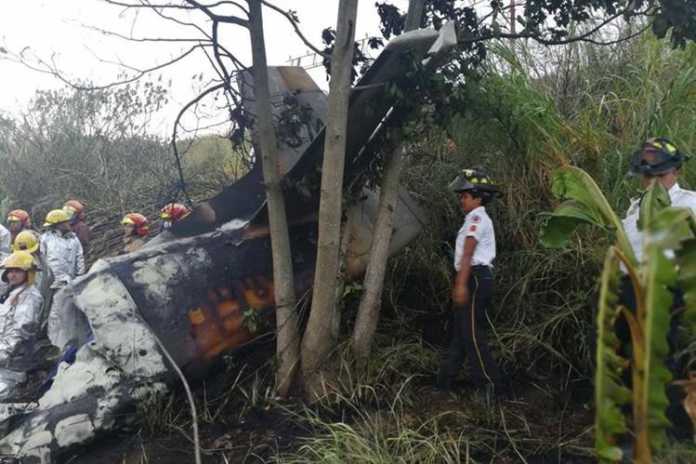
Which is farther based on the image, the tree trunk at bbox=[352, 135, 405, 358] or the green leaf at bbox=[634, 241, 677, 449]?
the tree trunk at bbox=[352, 135, 405, 358]

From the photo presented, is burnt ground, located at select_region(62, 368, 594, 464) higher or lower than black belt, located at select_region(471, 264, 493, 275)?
lower

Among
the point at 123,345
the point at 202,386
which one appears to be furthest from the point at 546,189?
the point at 123,345

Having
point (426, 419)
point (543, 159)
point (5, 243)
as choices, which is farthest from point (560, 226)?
point (5, 243)

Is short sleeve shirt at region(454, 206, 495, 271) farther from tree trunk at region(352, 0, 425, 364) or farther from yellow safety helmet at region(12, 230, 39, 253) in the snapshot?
yellow safety helmet at region(12, 230, 39, 253)

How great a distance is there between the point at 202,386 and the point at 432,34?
9.31 ft

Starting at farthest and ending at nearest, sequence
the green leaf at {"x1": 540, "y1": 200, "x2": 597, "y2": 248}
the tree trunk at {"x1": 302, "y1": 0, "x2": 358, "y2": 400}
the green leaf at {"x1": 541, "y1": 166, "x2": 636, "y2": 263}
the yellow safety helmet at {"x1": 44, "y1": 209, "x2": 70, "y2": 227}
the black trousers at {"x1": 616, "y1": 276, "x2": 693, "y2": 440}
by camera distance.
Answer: the yellow safety helmet at {"x1": 44, "y1": 209, "x2": 70, "y2": 227} → the tree trunk at {"x1": 302, "y1": 0, "x2": 358, "y2": 400} → the black trousers at {"x1": 616, "y1": 276, "x2": 693, "y2": 440} → the green leaf at {"x1": 540, "y1": 200, "x2": 597, "y2": 248} → the green leaf at {"x1": 541, "y1": 166, "x2": 636, "y2": 263}

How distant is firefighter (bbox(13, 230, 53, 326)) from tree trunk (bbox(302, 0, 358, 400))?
420 centimetres

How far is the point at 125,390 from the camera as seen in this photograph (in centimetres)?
418

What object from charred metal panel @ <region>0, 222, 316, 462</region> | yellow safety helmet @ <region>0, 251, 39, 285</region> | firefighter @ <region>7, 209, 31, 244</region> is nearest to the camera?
charred metal panel @ <region>0, 222, 316, 462</region>

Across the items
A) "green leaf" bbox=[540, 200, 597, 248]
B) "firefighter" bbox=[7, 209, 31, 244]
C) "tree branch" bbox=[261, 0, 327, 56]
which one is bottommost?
"firefighter" bbox=[7, 209, 31, 244]

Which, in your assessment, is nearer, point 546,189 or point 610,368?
point 610,368

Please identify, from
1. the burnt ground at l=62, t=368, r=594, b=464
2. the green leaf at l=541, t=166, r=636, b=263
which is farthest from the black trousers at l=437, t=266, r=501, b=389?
the green leaf at l=541, t=166, r=636, b=263

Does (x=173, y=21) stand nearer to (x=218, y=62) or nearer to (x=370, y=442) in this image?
(x=218, y=62)

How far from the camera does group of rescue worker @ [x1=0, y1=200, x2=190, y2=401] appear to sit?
5527 mm
